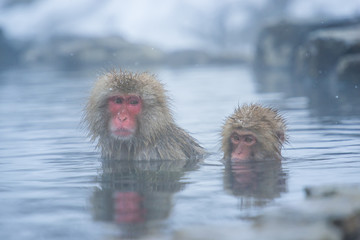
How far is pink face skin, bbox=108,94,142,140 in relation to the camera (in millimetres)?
5414

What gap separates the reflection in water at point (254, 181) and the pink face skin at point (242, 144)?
0.09 m

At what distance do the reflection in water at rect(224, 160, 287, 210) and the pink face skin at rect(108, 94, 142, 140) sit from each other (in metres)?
0.84

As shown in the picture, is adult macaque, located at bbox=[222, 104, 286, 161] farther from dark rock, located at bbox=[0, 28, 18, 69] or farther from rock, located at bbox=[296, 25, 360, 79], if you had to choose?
dark rock, located at bbox=[0, 28, 18, 69]

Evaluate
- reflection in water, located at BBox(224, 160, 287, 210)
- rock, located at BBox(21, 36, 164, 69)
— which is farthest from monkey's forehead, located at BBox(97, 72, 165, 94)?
rock, located at BBox(21, 36, 164, 69)

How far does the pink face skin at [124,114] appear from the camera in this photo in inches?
213

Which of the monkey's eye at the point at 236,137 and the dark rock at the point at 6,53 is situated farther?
the dark rock at the point at 6,53

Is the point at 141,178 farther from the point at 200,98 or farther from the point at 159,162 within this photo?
the point at 200,98

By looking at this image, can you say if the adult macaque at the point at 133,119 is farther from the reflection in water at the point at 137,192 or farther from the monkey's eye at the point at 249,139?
the monkey's eye at the point at 249,139

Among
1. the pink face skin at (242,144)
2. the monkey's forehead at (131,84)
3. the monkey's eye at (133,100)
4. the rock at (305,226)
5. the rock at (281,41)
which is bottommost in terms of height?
the rock at (305,226)

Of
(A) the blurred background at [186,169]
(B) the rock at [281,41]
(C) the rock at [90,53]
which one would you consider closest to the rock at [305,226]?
(A) the blurred background at [186,169]

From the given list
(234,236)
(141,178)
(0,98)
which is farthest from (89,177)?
(0,98)

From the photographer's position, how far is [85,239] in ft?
9.91

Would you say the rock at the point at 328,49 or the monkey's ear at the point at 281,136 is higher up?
the rock at the point at 328,49

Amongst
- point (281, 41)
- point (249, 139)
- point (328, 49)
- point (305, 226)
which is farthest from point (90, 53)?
point (305, 226)
